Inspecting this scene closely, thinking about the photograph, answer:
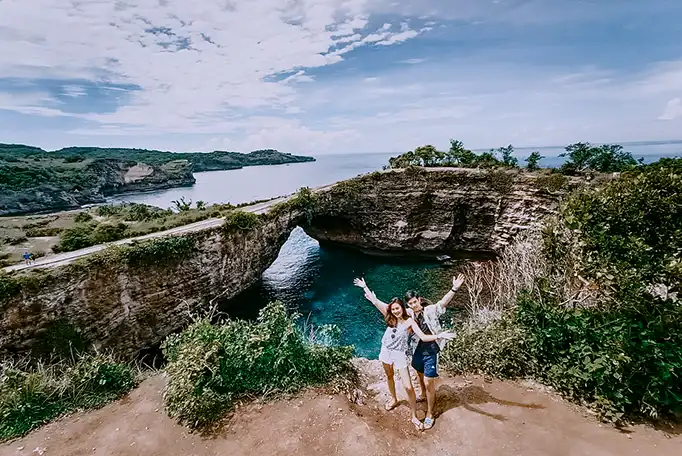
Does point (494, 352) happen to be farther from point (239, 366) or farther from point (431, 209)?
point (431, 209)

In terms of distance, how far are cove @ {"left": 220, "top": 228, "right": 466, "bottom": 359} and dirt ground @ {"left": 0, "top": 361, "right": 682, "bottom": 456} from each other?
974cm

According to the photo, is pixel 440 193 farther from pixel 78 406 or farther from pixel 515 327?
pixel 78 406

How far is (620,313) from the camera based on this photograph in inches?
283

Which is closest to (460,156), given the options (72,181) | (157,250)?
(157,250)

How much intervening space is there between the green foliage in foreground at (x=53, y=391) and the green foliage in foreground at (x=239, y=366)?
5.92 feet

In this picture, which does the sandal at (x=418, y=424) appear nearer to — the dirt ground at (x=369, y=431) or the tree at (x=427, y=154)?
the dirt ground at (x=369, y=431)

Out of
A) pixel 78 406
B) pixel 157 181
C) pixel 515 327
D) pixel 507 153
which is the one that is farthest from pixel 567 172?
pixel 157 181

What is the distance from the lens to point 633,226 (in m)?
7.10

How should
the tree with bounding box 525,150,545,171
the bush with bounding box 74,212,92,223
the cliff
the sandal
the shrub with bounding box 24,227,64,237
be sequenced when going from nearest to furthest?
the sandal, the shrub with bounding box 24,227,64,237, the bush with bounding box 74,212,92,223, the tree with bounding box 525,150,545,171, the cliff

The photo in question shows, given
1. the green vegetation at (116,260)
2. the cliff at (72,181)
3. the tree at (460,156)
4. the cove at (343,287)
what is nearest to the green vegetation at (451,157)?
the tree at (460,156)

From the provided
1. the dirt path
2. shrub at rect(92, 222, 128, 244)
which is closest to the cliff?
shrub at rect(92, 222, 128, 244)

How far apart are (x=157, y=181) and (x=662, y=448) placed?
113625mm

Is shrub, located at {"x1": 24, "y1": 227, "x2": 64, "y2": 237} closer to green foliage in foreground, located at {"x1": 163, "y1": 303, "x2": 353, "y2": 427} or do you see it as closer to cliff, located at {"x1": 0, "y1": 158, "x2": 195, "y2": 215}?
green foliage in foreground, located at {"x1": 163, "y1": 303, "x2": 353, "y2": 427}

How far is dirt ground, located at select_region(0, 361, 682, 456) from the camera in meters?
6.36
